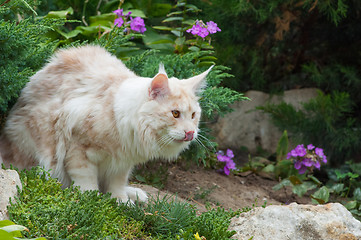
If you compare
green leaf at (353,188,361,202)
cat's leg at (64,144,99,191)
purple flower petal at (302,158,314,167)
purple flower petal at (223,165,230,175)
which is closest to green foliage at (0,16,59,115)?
cat's leg at (64,144,99,191)

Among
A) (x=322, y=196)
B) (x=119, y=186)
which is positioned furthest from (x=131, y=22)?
(x=322, y=196)

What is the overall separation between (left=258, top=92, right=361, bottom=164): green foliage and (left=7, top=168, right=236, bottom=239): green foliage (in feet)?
9.32

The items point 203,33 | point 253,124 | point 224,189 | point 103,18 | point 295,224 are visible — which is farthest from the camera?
point 253,124

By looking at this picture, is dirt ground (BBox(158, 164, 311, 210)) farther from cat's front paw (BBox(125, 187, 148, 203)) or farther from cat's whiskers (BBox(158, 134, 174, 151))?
cat's whiskers (BBox(158, 134, 174, 151))

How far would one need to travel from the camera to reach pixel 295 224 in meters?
Answer: 3.19

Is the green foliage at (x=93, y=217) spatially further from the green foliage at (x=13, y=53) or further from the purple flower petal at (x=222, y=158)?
the purple flower petal at (x=222, y=158)

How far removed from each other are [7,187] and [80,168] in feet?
2.30

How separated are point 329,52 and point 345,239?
3838 mm

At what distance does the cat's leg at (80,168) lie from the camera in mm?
3432

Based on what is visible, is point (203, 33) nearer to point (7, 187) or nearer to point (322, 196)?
point (322, 196)

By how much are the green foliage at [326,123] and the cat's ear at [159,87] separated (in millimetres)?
2843

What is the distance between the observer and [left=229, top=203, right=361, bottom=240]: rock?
3.13 meters

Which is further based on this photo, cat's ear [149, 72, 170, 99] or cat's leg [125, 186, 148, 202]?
cat's leg [125, 186, 148, 202]

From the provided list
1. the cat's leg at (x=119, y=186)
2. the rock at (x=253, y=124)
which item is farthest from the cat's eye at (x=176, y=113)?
the rock at (x=253, y=124)
